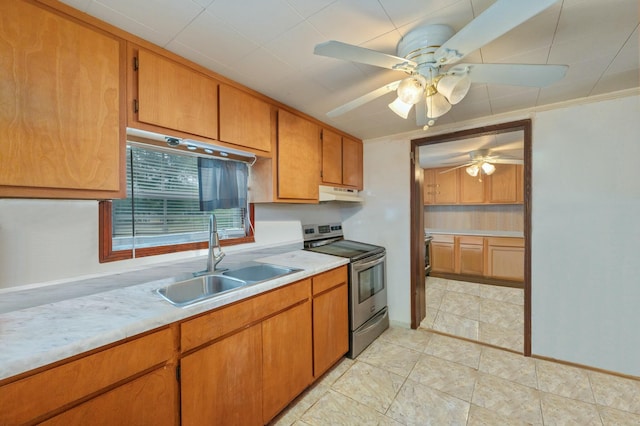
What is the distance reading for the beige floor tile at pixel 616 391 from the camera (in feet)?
5.45

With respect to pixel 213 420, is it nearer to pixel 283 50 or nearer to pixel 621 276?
pixel 283 50

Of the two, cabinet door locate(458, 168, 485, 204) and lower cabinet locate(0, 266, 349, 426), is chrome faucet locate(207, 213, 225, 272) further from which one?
cabinet door locate(458, 168, 485, 204)

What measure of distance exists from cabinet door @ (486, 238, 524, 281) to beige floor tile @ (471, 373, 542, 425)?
280 centimetres

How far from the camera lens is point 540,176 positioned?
215 cm

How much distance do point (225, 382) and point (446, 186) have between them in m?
5.00

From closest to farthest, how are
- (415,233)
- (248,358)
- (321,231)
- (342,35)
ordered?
(342,35) → (248,358) → (415,233) → (321,231)

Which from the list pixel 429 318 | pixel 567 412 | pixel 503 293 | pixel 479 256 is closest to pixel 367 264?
pixel 429 318

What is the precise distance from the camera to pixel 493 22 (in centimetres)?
85

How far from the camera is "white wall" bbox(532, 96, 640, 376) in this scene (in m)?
1.87

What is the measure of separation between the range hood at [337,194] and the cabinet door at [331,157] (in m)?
0.07

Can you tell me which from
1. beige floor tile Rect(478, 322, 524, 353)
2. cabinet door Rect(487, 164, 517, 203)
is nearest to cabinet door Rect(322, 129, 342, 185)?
beige floor tile Rect(478, 322, 524, 353)

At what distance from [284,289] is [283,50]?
54.6 inches

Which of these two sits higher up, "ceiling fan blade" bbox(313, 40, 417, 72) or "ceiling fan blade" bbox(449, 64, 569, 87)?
"ceiling fan blade" bbox(313, 40, 417, 72)

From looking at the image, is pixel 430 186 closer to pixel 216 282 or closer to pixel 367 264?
pixel 367 264
